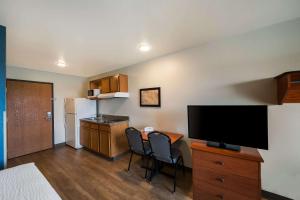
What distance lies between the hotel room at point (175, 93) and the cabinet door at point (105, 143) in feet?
0.14

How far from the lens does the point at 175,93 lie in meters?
2.78

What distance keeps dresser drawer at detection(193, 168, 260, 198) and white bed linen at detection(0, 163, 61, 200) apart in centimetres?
164

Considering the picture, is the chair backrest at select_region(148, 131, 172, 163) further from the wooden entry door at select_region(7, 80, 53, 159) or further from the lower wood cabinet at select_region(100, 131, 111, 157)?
the wooden entry door at select_region(7, 80, 53, 159)

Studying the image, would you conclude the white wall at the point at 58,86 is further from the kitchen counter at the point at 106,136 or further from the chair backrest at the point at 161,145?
the chair backrest at the point at 161,145

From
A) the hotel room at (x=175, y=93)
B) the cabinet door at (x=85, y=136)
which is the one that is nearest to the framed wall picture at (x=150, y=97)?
the hotel room at (x=175, y=93)

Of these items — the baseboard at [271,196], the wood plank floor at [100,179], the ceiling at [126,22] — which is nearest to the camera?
the ceiling at [126,22]

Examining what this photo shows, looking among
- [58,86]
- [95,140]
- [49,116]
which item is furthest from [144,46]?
[49,116]

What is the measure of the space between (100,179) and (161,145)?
4.45ft

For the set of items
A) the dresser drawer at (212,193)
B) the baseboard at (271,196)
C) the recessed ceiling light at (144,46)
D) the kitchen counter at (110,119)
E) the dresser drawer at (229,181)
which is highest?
the recessed ceiling light at (144,46)

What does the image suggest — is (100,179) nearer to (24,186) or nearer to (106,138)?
(106,138)

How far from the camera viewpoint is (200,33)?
2.04 meters

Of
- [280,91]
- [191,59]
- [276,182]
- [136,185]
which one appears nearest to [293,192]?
[276,182]

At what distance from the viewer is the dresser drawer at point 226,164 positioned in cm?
152

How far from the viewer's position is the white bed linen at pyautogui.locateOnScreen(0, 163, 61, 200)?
1102 millimetres
